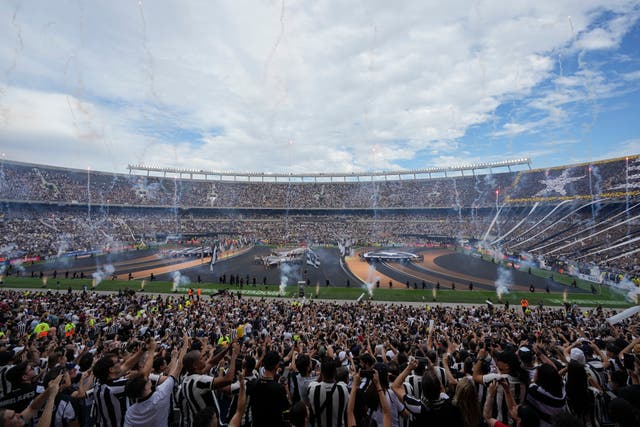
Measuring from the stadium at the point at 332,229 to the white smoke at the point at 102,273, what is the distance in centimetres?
16

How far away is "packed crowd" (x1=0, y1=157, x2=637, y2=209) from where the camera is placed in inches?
2429

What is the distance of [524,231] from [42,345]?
216ft

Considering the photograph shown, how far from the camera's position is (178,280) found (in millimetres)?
33531

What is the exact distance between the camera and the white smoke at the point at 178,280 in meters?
30.8

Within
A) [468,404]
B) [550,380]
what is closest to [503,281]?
[550,380]

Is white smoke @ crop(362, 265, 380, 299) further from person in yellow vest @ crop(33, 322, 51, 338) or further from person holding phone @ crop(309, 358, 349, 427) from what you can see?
person holding phone @ crop(309, 358, 349, 427)

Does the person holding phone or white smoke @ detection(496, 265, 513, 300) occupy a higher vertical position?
the person holding phone

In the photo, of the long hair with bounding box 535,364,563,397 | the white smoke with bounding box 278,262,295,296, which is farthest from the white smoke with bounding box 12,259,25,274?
the long hair with bounding box 535,364,563,397

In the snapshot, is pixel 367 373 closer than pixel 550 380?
No

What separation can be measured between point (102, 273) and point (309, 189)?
66.1 meters

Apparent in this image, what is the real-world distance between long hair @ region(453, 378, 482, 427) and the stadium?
27140 millimetres

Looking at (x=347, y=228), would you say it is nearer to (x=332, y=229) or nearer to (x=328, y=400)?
(x=332, y=229)

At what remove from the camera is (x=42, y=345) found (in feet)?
32.7

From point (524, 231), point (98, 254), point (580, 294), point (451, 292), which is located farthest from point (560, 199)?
point (98, 254)
